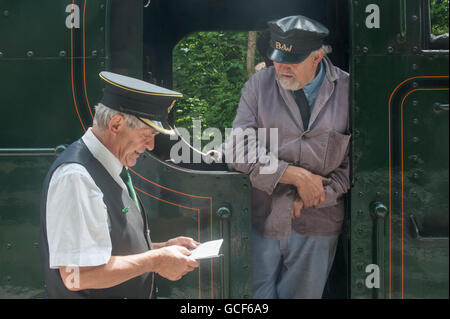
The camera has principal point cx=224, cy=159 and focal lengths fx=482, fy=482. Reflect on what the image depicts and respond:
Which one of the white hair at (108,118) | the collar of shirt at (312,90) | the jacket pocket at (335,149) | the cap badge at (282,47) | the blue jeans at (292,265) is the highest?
the cap badge at (282,47)

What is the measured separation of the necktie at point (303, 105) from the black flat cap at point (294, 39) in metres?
0.18

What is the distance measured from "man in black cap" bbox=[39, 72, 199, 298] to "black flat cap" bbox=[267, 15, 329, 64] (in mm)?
697

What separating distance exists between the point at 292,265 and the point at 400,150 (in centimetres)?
75

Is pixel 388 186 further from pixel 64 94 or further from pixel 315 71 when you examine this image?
pixel 64 94

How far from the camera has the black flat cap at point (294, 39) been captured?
86.9 inches

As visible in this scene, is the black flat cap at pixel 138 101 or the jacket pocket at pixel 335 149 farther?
the jacket pocket at pixel 335 149

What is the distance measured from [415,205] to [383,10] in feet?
2.94

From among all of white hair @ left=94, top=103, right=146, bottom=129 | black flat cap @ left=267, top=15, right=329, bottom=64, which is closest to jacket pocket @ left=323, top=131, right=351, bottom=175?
black flat cap @ left=267, top=15, right=329, bottom=64

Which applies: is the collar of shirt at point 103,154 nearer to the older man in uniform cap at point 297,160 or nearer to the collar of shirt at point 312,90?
the older man in uniform cap at point 297,160

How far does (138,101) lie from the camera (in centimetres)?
165

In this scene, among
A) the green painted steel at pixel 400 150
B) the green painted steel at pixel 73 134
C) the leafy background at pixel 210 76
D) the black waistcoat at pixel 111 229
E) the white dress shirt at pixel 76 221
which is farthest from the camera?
the leafy background at pixel 210 76

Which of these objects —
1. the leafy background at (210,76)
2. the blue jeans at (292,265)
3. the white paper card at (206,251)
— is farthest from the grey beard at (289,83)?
the leafy background at (210,76)

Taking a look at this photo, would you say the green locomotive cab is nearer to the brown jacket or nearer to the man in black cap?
the brown jacket

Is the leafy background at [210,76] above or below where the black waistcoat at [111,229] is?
above
